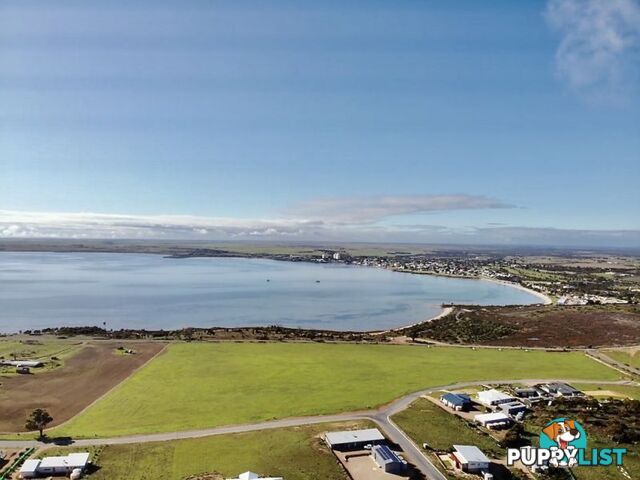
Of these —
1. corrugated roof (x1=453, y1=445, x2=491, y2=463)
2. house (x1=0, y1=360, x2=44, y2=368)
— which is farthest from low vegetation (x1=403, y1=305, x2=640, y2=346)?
house (x1=0, y1=360, x2=44, y2=368)

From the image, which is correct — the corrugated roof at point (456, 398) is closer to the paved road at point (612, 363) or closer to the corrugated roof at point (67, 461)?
the paved road at point (612, 363)

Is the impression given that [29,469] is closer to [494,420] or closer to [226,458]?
[226,458]

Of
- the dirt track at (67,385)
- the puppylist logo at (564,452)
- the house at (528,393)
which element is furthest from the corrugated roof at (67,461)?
the house at (528,393)

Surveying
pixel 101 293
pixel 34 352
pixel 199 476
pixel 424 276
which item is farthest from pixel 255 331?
pixel 424 276

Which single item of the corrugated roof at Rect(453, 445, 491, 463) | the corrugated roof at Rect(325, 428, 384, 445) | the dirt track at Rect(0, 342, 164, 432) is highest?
the corrugated roof at Rect(453, 445, 491, 463)

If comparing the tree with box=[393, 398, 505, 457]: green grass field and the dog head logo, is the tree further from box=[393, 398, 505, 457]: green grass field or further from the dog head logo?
the dog head logo

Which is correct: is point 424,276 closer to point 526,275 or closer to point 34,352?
point 526,275
